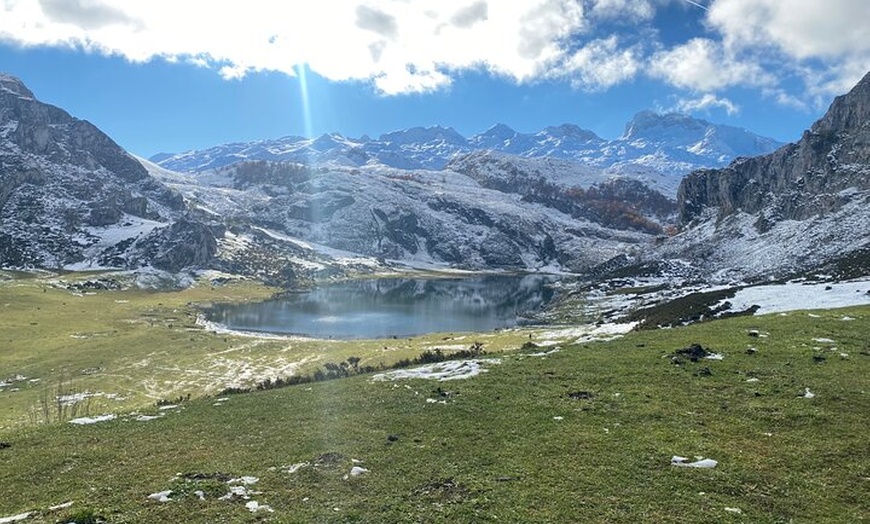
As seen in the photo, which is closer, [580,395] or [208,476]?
[208,476]

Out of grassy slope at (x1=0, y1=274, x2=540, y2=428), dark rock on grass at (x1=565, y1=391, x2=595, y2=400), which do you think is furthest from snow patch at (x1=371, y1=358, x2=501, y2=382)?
grassy slope at (x1=0, y1=274, x2=540, y2=428)

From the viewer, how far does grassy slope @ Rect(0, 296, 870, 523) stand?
1828 centimetres

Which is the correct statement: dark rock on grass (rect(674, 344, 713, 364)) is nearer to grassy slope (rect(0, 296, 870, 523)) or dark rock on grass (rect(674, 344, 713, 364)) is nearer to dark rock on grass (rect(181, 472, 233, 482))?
grassy slope (rect(0, 296, 870, 523))

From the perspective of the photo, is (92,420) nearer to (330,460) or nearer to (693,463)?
(330,460)

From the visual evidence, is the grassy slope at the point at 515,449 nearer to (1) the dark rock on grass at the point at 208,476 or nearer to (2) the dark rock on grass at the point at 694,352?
(1) the dark rock on grass at the point at 208,476

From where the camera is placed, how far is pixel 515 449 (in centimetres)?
2319

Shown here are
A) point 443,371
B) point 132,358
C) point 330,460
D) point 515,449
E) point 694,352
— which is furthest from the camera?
point 132,358

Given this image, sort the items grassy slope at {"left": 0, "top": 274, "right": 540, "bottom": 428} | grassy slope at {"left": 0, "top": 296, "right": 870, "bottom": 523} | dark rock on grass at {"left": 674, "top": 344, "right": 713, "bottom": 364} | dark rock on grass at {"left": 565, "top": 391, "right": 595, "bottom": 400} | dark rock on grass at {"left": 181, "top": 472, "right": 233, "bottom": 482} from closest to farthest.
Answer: grassy slope at {"left": 0, "top": 296, "right": 870, "bottom": 523}, dark rock on grass at {"left": 181, "top": 472, "right": 233, "bottom": 482}, dark rock on grass at {"left": 565, "top": 391, "right": 595, "bottom": 400}, dark rock on grass at {"left": 674, "top": 344, "right": 713, "bottom": 364}, grassy slope at {"left": 0, "top": 274, "right": 540, "bottom": 428}

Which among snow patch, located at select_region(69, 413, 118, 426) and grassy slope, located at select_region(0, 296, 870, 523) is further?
snow patch, located at select_region(69, 413, 118, 426)

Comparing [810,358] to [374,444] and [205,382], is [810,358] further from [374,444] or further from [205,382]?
[205,382]

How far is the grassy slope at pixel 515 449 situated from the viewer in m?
18.3

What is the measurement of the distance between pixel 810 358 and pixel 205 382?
7225 centimetres

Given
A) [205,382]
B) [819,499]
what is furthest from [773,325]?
[205,382]

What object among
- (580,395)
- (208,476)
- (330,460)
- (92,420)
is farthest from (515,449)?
(92,420)
